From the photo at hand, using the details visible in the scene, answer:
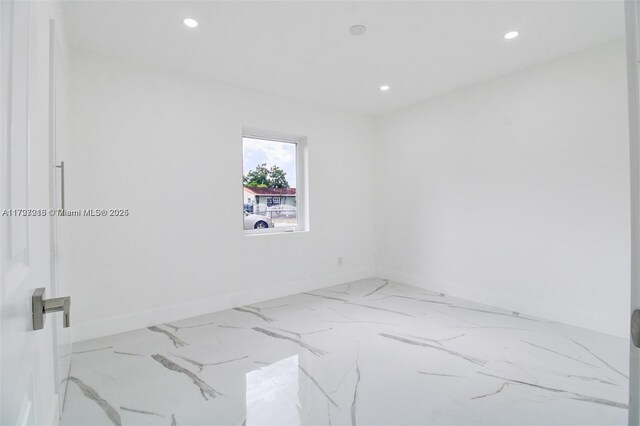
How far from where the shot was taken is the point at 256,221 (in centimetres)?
389

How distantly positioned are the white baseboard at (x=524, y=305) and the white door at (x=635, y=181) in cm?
291

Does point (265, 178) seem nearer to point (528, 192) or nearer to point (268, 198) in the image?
point (268, 198)

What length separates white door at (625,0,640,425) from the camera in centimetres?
60

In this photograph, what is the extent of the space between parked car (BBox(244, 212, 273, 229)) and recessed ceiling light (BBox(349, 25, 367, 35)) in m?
2.27

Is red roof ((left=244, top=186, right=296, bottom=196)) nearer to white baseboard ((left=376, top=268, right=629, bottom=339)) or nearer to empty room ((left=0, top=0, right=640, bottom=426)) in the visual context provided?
empty room ((left=0, top=0, right=640, bottom=426))

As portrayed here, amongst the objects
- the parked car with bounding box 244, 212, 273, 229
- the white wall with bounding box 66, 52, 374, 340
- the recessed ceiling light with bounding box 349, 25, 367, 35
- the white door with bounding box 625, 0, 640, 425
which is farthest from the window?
Result: the white door with bounding box 625, 0, 640, 425

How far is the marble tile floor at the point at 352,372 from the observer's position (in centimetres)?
175

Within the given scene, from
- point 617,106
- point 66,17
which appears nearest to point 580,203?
point 617,106

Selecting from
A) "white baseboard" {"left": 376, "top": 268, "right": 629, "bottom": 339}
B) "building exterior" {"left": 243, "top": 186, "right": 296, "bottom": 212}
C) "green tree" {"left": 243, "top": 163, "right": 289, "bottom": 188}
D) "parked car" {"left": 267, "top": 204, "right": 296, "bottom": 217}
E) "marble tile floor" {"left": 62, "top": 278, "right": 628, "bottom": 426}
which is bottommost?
"marble tile floor" {"left": 62, "top": 278, "right": 628, "bottom": 426}

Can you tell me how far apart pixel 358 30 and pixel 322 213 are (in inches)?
93.6

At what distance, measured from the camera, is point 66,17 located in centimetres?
228

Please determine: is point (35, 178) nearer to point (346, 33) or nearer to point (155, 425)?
point (155, 425)

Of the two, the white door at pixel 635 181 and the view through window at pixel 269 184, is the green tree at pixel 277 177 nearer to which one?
the view through window at pixel 269 184

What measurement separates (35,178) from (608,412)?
9.71 ft
